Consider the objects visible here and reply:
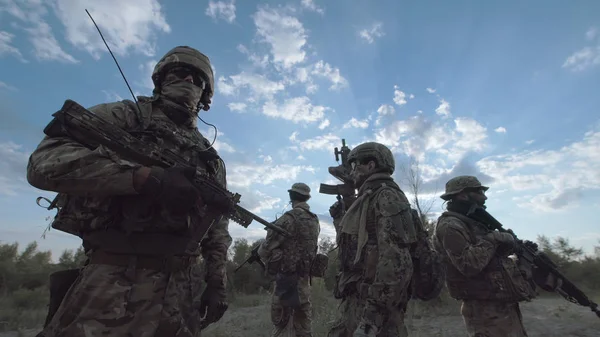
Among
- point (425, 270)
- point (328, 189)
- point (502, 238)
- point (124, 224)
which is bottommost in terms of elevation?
point (425, 270)

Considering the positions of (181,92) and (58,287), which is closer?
(58,287)

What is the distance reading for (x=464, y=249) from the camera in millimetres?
4215

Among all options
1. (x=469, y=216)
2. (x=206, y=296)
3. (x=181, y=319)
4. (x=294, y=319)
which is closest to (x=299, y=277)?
(x=294, y=319)

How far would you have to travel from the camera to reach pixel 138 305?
1.94 m

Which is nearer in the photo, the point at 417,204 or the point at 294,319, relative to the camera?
the point at 294,319

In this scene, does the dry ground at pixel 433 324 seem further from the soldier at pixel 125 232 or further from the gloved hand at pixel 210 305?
the soldier at pixel 125 232

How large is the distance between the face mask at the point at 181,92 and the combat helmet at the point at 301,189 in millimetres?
4743

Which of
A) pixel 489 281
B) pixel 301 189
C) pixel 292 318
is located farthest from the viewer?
pixel 301 189

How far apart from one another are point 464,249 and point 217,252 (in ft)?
10.9

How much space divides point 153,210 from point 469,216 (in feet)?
14.7

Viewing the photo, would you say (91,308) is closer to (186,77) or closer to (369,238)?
(186,77)

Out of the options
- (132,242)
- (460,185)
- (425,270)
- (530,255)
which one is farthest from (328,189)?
(132,242)

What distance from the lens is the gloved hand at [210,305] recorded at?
254 cm

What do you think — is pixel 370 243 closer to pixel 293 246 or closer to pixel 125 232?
pixel 125 232
